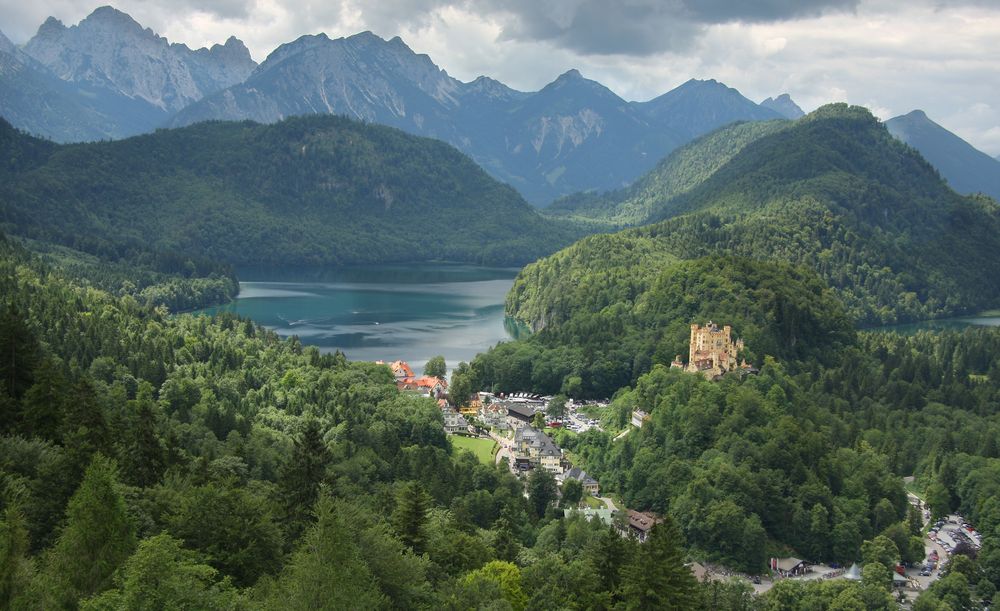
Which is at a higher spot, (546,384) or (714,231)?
(714,231)

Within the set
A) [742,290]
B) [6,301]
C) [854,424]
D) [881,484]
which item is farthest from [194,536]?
[742,290]

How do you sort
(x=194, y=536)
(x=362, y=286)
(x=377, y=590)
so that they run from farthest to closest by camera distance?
(x=362, y=286)
(x=194, y=536)
(x=377, y=590)

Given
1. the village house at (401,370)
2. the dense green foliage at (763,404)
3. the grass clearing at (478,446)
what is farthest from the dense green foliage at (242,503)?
the village house at (401,370)

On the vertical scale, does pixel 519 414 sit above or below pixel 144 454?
below

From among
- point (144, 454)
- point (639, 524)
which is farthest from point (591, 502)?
point (144, 454)

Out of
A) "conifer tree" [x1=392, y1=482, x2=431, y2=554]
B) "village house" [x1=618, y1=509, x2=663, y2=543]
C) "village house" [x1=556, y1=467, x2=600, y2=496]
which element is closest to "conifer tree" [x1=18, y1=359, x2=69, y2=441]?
"conifer tree" [x1=392, y1=482, x2=431, y2=554]

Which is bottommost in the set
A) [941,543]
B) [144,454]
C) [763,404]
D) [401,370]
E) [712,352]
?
[941,543]

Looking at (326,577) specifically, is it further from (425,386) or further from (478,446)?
(425,386)

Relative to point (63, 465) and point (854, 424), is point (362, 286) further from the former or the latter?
point (63, 465)
